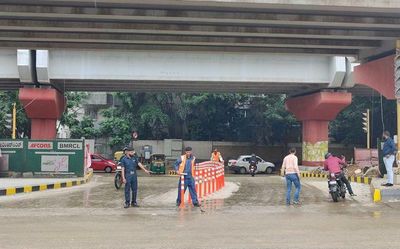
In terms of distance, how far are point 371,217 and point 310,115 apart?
86.2 ft

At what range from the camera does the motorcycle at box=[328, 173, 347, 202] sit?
14789mm

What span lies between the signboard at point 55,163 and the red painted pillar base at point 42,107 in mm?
9140

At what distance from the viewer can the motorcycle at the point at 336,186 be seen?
48.5 ft

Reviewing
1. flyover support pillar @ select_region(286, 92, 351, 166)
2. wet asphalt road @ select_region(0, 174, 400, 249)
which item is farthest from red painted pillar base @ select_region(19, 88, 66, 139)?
flyover support pillar @ select_region(286, 92, 351, 166)

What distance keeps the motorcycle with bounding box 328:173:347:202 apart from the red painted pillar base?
22699 millimetres

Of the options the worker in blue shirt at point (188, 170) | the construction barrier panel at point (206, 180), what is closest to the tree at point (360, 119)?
the construction barrier panel at point (206, 180)

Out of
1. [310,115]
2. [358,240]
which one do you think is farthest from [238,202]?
[310,115]

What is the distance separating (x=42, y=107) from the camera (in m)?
33.8

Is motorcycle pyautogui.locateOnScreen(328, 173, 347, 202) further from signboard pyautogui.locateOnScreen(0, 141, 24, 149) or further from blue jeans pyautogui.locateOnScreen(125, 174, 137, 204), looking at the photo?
signboard pyautogui.locateOnScreen(0, 141, 24, 149)

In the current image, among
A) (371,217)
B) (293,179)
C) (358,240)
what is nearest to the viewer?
(358,240)

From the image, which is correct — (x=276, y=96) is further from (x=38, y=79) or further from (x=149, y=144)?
(x=38, y=79)

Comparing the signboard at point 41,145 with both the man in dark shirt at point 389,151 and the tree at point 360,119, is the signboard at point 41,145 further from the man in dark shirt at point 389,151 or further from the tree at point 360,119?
→ the tree at point 360,119

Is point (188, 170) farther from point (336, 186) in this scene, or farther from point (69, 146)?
point (69, 146)

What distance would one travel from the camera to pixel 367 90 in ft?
130
